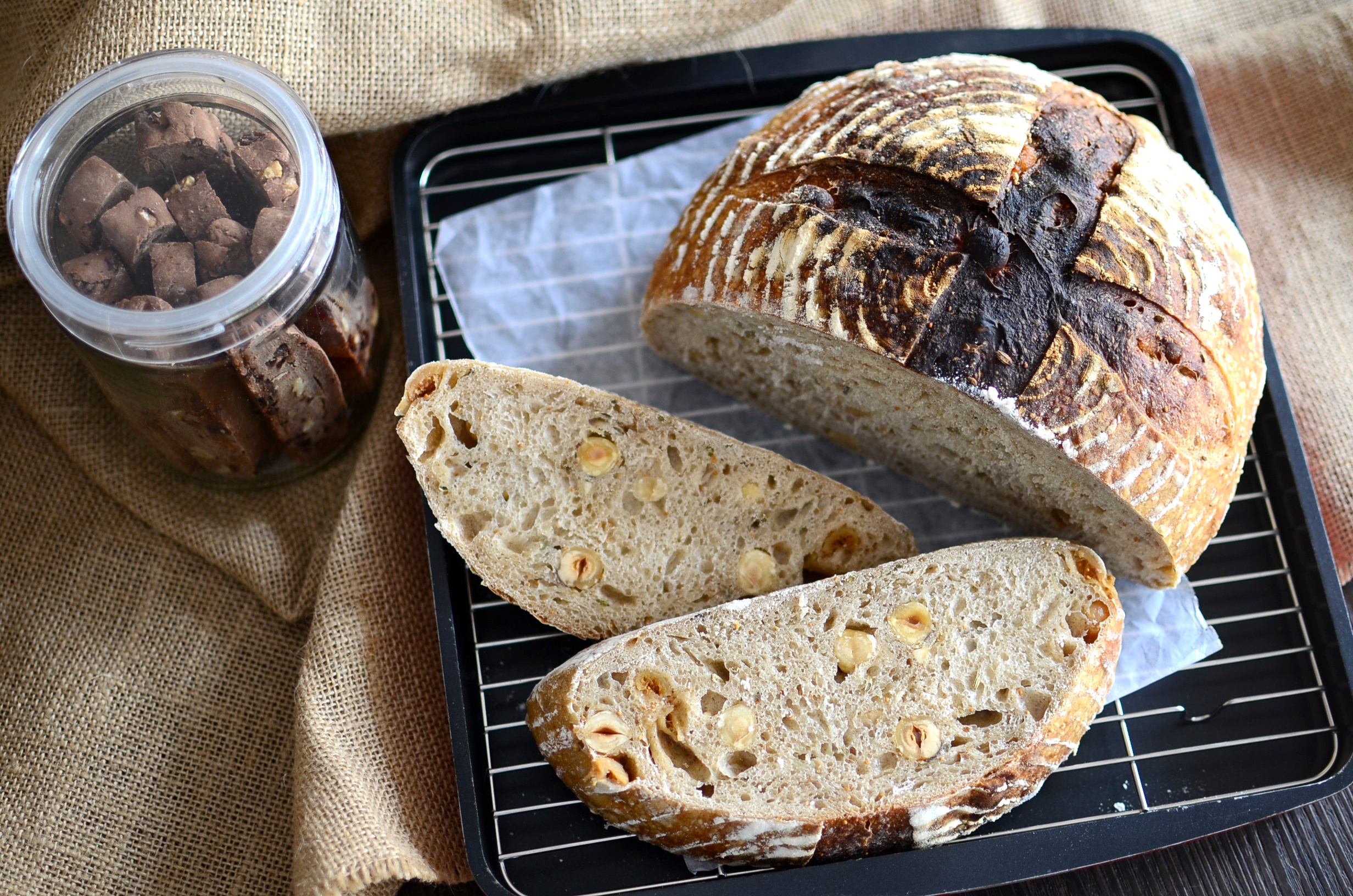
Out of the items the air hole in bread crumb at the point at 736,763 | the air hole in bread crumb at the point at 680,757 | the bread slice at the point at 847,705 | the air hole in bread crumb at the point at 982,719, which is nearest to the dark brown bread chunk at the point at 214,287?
the bread slice at the point at 847,705

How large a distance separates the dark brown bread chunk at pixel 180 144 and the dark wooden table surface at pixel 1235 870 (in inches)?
65.9

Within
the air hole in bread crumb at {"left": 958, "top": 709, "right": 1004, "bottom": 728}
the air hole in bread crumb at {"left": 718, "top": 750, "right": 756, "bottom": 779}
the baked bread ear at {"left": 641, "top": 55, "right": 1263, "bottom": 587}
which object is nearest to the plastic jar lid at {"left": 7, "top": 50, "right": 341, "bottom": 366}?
the baked bread ear at {"left": 641, "top": 55, "right": 1263, "bottom": 587}

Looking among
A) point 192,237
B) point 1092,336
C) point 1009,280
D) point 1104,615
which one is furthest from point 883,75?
point 192,237

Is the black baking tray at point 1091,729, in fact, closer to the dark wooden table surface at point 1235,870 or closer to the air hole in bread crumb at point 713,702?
the dark wooden table surface at point 1235,870

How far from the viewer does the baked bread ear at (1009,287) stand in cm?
218

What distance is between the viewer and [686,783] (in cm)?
222

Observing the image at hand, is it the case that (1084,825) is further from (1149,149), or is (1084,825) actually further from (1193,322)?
(1149,149)

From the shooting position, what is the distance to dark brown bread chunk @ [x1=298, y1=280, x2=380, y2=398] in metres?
2.32

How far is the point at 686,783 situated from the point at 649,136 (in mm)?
1702

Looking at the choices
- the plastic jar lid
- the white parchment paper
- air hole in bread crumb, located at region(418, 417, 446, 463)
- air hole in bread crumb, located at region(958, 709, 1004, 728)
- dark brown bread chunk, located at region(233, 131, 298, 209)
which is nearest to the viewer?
the plastic jar lid

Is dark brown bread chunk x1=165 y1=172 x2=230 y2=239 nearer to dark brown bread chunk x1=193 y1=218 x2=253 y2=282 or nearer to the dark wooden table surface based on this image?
dark brown bread chunk x1=193 y1=218 x2=253 y2=282

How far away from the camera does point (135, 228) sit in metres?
2.09

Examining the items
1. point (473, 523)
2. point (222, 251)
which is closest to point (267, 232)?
point (222, 251)

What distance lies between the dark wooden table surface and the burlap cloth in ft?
1.34
